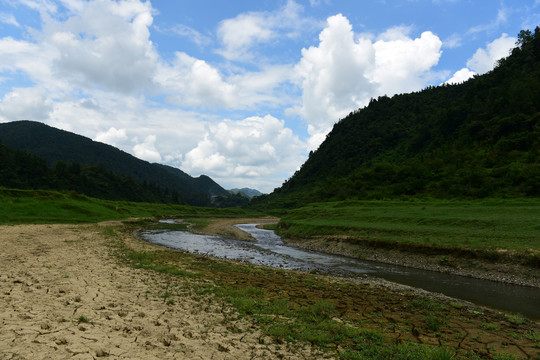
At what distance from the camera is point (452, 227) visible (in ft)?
105

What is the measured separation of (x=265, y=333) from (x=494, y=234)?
27.6 m

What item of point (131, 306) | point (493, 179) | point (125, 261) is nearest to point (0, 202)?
point (125, 261)

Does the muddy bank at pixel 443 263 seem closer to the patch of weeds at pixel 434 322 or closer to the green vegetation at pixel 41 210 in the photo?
the patch of weeds at pixel 434 322

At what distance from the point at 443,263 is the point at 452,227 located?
904cm

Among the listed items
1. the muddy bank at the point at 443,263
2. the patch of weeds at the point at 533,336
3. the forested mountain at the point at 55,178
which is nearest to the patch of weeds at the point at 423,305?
the patch of weeds at the point at 533,336

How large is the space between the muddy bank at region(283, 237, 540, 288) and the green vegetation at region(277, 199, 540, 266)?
70cm

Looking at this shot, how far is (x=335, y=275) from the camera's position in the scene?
2217cm

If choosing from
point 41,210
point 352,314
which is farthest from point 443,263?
point 41,210

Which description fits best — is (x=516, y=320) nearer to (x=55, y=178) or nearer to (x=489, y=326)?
(x=489, y=326)

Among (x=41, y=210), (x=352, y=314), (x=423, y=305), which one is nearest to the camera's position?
(x=352, y=314)

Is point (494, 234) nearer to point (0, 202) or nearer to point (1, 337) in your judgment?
point (1, 337)

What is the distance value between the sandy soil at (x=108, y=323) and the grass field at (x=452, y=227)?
24.5m

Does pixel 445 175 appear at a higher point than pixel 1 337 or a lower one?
higher

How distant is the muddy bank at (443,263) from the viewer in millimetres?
20594
